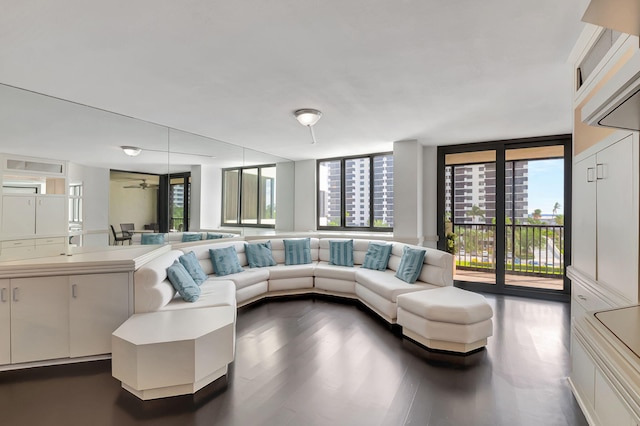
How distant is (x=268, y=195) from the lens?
633 centimetres

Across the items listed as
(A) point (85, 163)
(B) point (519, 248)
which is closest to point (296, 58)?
(A) point (85, 163)

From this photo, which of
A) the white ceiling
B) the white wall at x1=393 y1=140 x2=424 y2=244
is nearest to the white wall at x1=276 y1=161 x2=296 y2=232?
the white wall at x1=393 y1=140 x2=424 y2=244

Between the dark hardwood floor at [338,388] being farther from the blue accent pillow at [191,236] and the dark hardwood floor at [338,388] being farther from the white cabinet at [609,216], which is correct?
the blue accent pillow at [191,236]

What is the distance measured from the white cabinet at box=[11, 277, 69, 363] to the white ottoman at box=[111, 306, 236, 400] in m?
0.79

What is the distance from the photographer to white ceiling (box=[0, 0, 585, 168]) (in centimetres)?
177

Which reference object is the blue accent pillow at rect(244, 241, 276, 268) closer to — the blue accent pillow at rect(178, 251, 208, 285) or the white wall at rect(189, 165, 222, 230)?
the white wall at rect(189, 165, 222, 230)

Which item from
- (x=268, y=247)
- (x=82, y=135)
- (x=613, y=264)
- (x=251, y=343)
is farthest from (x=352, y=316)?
(x=82, y=135)

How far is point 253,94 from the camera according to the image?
3020mm

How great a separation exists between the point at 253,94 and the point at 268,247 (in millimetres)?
2853

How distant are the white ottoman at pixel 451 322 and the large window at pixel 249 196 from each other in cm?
376

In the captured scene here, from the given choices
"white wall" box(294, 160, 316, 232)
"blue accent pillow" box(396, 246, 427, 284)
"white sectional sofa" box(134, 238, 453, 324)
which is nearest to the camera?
"white sectional sofa" box(134, 238, 453, 324)

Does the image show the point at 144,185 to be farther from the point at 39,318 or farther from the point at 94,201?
the point at 39,318

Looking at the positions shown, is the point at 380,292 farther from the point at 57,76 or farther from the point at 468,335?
the point at 57,76

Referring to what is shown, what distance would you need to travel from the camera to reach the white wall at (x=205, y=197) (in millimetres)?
4777
